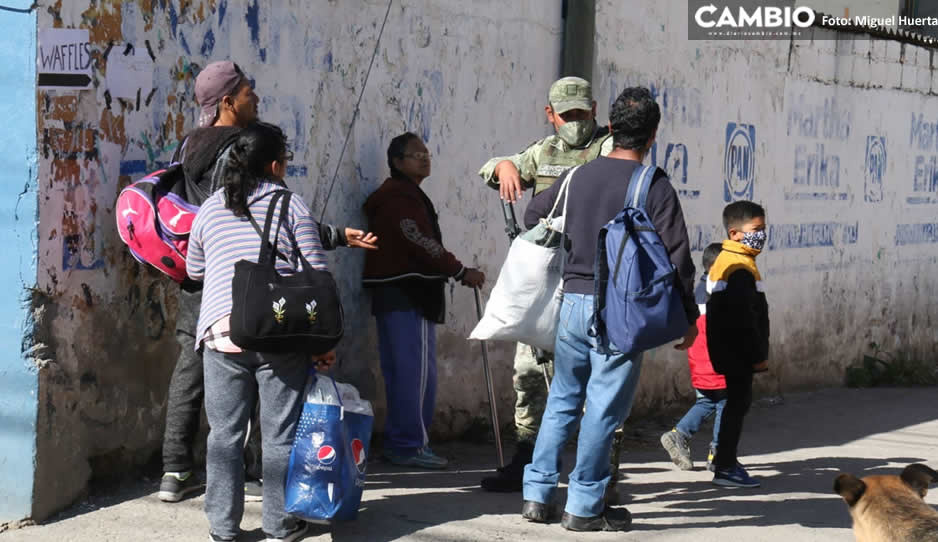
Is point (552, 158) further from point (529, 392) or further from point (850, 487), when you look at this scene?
point (850, 487)

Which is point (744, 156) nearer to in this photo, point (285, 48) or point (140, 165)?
point (285, 48)

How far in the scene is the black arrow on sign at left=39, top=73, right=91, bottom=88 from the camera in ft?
15.7

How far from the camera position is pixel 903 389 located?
11234mm

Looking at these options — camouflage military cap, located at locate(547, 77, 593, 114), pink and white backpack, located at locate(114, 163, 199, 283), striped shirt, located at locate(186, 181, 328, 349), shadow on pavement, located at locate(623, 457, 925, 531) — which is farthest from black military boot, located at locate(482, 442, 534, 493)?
pink and white backpack, located at locate(114, 163, 199, 283)

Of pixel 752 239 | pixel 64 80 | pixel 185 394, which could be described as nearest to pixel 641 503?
pixel 752 239

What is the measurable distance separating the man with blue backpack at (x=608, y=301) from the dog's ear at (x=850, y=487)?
1024 millimetres

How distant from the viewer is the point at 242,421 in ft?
15.3

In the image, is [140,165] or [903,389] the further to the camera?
[903,389]

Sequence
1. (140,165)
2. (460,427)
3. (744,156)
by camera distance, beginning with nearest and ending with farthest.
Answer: (140,165), (460,427), (744,156)

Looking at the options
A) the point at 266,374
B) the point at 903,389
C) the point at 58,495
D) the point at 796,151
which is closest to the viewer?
the point at 266,374

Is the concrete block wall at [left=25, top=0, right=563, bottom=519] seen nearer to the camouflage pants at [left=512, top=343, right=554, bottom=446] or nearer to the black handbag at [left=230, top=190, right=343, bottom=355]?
the black handbag at [left=230, top=190, right=343, bottom=355]

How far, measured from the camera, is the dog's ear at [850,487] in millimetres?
4019

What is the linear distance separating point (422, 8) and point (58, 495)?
325 cm

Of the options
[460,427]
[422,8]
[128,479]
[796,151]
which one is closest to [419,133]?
[422,8]
